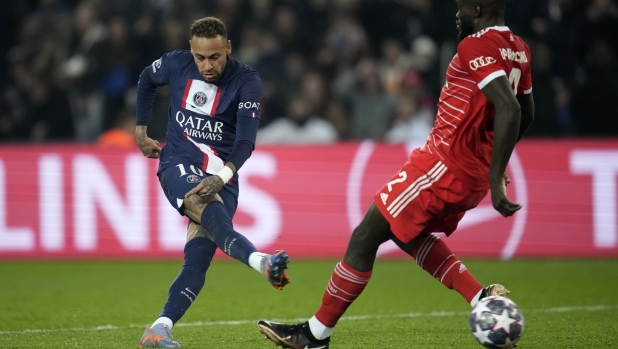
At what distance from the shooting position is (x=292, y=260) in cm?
1061

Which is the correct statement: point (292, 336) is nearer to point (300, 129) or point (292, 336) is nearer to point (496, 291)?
point (496, 291)

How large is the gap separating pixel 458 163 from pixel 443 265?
75 cm

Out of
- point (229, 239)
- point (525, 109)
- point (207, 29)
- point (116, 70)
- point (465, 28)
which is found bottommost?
point (116, 70)

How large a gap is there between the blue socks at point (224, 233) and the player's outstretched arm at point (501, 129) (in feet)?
4.72

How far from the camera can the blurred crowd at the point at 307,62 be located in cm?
1192

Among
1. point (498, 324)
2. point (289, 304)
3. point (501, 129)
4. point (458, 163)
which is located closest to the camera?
point (501, 129)

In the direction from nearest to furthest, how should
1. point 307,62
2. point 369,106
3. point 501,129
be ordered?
point 501,129 < point 369,106 < point 307,62

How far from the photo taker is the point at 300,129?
12.1 metres

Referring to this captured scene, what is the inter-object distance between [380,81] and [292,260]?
330 cm

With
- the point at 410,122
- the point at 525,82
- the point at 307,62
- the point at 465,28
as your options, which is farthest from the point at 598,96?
the point at 465,28

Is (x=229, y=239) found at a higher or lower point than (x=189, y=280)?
higher

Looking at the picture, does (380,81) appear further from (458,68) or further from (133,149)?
(458,68)

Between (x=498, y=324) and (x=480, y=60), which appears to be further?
(x=498, y=324)

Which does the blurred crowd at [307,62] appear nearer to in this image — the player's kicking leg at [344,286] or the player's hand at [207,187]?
the player's hand at [207,187]
